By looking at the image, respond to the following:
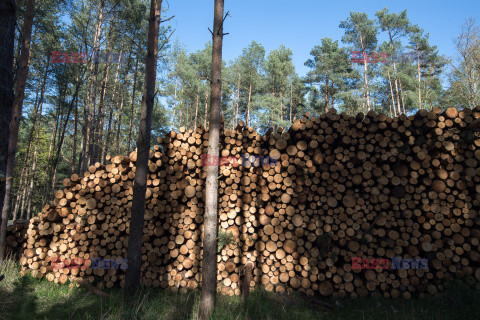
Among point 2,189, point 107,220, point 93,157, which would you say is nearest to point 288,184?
point 107,220

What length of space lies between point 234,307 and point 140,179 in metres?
2.50

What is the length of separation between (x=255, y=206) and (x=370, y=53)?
2409 cm

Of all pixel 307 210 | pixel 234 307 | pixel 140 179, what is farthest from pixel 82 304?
pixel 307 210

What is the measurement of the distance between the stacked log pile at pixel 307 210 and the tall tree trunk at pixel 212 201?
0.77m

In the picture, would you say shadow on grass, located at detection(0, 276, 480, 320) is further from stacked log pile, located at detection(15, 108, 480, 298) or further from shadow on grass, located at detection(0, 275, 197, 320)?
stacked log pile, located at detection(15, 108, 480, 298)

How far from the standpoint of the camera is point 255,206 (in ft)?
16.0

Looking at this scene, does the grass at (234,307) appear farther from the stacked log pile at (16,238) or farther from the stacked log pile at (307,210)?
the stacked log pile at (16,238)

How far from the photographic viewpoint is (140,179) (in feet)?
14.9

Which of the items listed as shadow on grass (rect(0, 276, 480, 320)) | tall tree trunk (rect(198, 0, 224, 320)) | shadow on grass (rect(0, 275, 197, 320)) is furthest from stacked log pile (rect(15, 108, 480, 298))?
tall tree trunk (rect(198, 0, 224, 320))

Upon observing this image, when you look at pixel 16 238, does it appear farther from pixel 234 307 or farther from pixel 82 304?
pixel 234 307

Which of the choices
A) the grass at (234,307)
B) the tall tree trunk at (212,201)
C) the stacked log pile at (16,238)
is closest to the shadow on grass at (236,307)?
the grass at (234,307)

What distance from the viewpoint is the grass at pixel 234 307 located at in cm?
367

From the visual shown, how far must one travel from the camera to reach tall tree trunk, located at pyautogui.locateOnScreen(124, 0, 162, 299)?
432cm

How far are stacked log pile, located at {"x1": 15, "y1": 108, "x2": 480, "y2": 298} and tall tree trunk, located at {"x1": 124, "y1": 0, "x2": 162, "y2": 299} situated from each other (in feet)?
1.50
